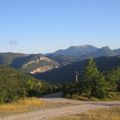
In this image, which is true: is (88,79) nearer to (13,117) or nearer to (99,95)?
(99,95)

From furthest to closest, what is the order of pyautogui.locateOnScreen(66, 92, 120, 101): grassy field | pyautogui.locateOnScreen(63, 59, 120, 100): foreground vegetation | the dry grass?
pyautogui.locateOnScreen(63, 59, 120, 100): foreground vegetation
pyautogui.locateOnScreen(66, 92, 120, 101): grassy field
the dry grass

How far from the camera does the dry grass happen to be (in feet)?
95.8

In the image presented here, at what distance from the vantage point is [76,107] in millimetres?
32000

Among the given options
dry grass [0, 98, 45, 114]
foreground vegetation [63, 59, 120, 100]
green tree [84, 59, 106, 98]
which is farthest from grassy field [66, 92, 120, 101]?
dry grass [0, 98, 45, 114]

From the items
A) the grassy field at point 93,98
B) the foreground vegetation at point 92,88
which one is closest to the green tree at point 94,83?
the foreground vegetation at point 92,88

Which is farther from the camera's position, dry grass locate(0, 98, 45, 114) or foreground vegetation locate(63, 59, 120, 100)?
foreground vegetation locate(63, 59, 120, 100)

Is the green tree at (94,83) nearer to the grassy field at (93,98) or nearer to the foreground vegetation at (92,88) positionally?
the foreground vegetation at (92,88)

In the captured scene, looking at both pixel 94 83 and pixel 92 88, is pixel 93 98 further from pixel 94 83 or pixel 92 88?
pixel 94 83

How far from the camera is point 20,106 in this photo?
1244 inches

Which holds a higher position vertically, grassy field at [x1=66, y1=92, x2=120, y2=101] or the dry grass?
grassy field at [x1=66, y1=92, x2=120, y2=101]

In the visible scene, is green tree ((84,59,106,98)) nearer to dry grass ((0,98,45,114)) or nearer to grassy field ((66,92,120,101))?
grassy field ((66,92,120,101))

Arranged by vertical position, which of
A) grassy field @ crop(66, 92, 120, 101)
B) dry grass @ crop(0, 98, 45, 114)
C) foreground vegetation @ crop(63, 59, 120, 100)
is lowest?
dry grass @ crop(0, 98, 45, 114)

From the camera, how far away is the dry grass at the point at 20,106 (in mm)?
29203

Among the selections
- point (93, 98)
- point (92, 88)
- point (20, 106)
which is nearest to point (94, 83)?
point (92, 88)
